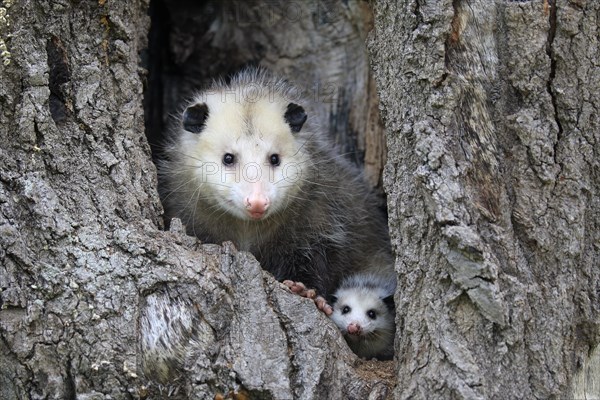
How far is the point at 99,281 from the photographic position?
2453 mm

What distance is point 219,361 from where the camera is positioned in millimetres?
2375

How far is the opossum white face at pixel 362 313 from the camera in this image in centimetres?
325

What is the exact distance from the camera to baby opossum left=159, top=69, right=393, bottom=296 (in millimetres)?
3111

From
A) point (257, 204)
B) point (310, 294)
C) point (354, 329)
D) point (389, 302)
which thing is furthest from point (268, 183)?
point (389, 302)

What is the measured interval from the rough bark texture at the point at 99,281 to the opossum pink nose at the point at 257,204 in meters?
0.25

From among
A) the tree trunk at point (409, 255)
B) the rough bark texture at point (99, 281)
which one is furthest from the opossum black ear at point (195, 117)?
the tree trunk at point (409, 255)

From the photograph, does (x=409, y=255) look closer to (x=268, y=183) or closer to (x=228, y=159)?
(x=268, y=183)

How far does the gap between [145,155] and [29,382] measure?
0.95 meters

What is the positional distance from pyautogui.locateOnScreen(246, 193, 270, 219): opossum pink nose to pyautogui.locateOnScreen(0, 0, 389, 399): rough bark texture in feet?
0.81

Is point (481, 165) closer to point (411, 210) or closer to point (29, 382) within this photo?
point (411, 210)

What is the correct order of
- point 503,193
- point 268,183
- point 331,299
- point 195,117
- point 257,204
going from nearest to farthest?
point 503,193 → point 257,204 → point 268,183 → point 195,117 → point 331,299

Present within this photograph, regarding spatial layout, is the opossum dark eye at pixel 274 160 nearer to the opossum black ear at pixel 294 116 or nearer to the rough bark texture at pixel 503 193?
the opossum black ear at pixel 294 116

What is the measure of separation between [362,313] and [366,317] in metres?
0.03

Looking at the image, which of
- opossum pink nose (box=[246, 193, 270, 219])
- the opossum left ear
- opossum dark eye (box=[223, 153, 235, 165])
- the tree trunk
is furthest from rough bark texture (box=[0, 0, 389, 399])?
the opossum left ear
